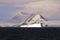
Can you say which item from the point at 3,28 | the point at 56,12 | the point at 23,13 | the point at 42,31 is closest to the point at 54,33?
the point at 42,31

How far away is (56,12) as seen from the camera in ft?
7.94

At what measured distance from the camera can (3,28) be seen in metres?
2.30

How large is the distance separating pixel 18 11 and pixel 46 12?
0.47 meters

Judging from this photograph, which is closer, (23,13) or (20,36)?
(20,36)

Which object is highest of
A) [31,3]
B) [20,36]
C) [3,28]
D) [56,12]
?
[31,3]

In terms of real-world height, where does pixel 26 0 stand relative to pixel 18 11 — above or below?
above

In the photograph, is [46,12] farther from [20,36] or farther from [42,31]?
[20,36]

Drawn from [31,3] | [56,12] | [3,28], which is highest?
[31,3]

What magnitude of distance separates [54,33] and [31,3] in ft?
2.13

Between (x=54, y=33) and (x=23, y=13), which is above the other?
(x=23, y=13)

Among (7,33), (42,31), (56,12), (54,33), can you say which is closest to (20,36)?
(7,33)

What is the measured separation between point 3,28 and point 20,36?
12.2 inches

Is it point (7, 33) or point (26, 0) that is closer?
point (7, 33)

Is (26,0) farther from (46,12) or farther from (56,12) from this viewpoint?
(56,12)
